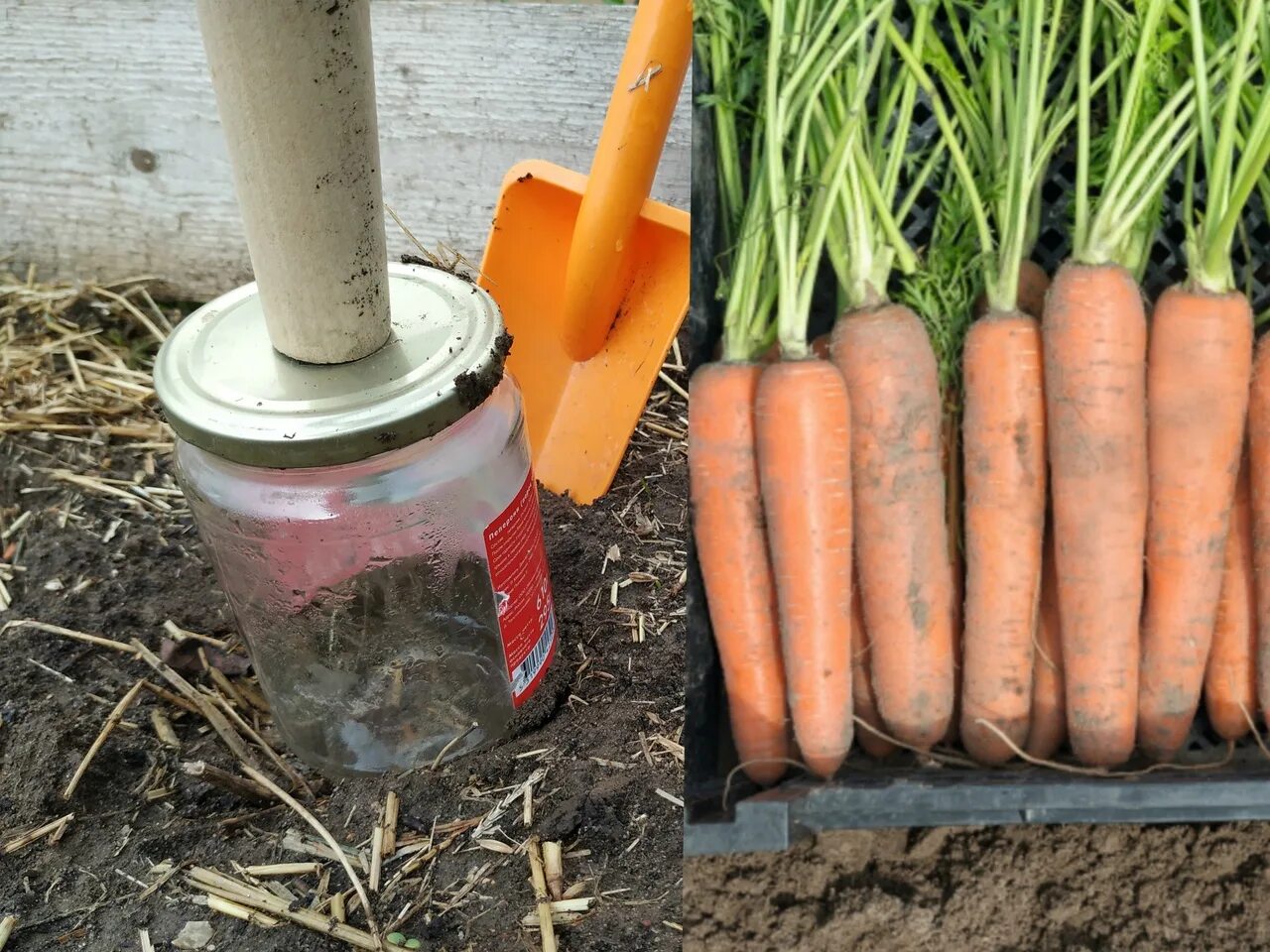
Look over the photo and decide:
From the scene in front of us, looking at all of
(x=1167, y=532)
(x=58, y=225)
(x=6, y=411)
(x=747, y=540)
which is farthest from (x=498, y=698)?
(x=58, y=225)

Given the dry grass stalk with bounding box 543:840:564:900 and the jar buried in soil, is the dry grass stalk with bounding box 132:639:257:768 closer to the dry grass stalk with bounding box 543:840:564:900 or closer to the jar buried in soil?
the jar buried in soil

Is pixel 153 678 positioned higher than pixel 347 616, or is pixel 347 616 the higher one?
pixel 347 616

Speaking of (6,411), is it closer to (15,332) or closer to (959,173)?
(15,332)

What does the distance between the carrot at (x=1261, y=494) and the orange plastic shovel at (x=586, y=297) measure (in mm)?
614

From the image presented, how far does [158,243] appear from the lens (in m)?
1.80

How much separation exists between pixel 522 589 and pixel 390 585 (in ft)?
0.41

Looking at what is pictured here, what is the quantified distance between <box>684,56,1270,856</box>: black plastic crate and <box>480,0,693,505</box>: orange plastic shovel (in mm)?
263

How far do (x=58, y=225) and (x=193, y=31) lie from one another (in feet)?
1.30

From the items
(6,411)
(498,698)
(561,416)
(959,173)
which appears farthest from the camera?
(6,411)

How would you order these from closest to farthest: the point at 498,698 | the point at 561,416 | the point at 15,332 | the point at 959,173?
the point at 959,173
the point at 498,698
the point at 561,416
the point at 15,332

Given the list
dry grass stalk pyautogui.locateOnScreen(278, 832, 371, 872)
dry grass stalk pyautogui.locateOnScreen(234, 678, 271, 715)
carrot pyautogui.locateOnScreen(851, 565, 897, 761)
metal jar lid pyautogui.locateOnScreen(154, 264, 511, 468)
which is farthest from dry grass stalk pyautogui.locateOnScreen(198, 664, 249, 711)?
carrot pyautogui.locateOnScreen(851, 565, 897, 761)

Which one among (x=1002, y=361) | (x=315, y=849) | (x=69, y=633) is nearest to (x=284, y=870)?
(x=315, y=849)

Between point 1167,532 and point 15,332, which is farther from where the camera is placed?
point 15,332

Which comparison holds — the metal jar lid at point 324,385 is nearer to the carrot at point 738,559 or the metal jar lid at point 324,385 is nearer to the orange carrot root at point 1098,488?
the carrot at point 738,559
